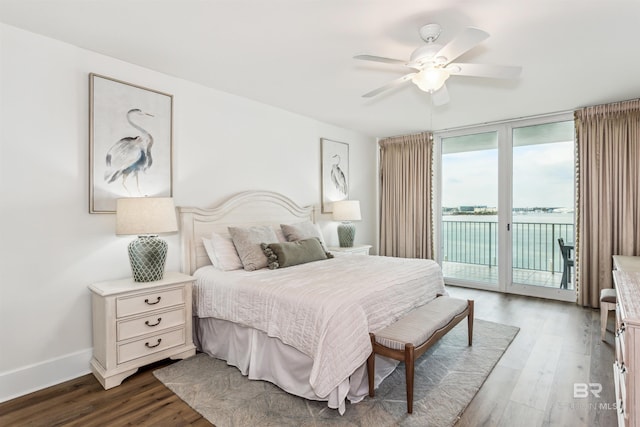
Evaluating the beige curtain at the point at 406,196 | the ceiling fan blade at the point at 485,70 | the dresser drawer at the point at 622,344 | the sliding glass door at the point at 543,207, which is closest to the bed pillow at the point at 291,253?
the ceiling fan blade at the point at 485,70

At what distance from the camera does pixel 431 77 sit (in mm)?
2350

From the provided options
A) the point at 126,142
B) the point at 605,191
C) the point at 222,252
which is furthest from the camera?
the point at 605,191

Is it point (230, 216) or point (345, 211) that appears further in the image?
point (345, 211)

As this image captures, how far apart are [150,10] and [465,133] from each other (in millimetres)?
4564

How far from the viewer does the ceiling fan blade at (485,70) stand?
221 centimetres

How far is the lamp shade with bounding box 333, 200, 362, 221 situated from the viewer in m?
4.74

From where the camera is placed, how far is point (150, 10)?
6.86 feet

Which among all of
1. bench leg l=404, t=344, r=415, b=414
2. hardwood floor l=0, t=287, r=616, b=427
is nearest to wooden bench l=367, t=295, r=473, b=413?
bench leg l=404, t=344, r=415, b=414

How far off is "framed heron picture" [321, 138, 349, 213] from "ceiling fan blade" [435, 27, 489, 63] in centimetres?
283

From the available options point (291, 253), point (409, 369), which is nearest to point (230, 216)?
point (291, 253)

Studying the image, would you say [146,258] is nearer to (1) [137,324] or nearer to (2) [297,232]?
(1) [137,324]

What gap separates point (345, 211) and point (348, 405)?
2941 millimetres

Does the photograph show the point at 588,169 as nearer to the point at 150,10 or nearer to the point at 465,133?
the point at 465,133

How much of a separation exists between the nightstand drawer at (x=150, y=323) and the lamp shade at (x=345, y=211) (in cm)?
259
